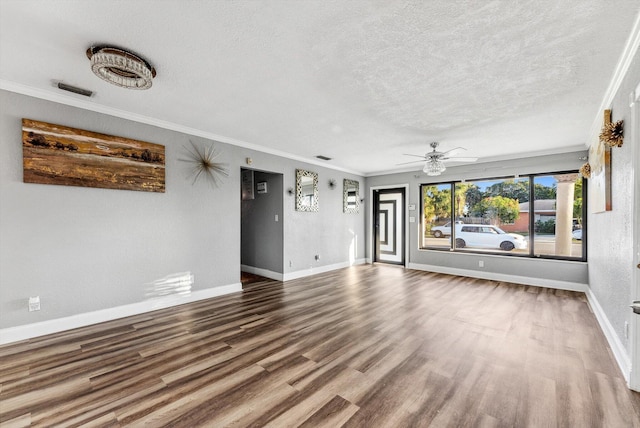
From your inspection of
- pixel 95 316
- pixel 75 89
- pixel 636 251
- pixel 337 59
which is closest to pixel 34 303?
pixel 95 316

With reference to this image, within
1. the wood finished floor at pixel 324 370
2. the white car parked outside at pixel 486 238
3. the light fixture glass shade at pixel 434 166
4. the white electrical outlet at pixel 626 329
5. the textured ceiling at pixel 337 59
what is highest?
the textured ceiling at pixel 337 59

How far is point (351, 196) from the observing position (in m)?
7.39

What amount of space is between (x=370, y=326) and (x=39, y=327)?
11.8ft

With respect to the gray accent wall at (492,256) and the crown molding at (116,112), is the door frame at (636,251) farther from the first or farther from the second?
the crown molding at (116,112)

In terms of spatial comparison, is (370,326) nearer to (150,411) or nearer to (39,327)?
(150,411)

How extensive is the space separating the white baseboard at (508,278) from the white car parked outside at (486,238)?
59 centimetres

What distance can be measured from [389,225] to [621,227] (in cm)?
523

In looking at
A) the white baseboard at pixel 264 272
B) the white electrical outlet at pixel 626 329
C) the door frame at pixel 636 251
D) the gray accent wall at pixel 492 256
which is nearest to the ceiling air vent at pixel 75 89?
the white baseboard at pixel 264 272

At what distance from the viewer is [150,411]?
1.80 meters

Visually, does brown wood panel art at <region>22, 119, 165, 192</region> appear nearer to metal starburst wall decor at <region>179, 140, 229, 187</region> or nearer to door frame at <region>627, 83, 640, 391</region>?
metal starburst wall decor at <region>179, 140, 229, 187</region>

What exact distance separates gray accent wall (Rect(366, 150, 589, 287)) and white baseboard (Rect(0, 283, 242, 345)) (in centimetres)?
489

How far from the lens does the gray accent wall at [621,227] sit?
217cm

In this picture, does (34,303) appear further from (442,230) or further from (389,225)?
(442,230)

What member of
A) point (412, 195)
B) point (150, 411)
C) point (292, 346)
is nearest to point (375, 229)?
point (412, 195)
